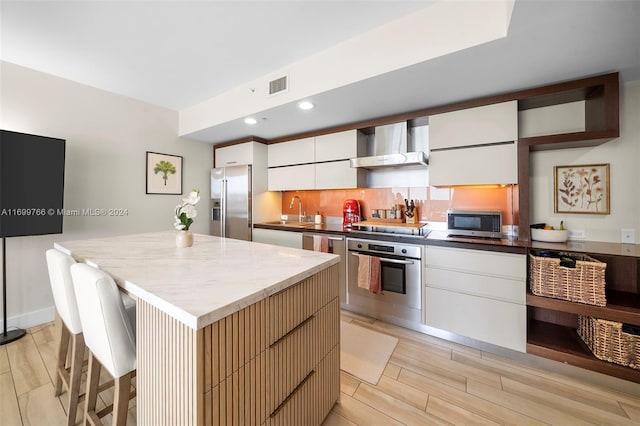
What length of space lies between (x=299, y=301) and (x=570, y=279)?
77.7 inches

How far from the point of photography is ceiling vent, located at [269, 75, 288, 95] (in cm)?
235

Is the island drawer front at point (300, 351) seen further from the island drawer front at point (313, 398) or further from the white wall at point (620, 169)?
the white wall at point (620, 169)

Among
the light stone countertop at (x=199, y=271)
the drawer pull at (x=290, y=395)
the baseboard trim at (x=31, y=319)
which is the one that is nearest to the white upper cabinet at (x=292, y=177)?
the light stone countertop at (x=199, y=271)

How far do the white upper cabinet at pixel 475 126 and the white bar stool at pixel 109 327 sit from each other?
2662mm

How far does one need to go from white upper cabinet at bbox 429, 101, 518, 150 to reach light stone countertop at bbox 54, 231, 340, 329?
1780 millimetres

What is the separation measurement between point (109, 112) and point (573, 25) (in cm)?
422

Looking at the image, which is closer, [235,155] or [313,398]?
[313,398]

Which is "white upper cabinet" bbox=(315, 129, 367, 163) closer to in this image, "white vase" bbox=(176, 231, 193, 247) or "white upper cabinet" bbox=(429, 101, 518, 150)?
"white upper cabinet" bbox=(429, 101, 518, 150)

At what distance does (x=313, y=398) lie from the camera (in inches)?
51.5

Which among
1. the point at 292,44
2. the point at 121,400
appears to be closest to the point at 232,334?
the point at 121,400

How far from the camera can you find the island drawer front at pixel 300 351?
1.06 m

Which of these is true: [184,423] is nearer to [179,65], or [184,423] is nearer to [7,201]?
[7,201]

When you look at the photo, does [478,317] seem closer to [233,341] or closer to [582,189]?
[582,189]

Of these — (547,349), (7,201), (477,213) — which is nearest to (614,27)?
(477,213)
